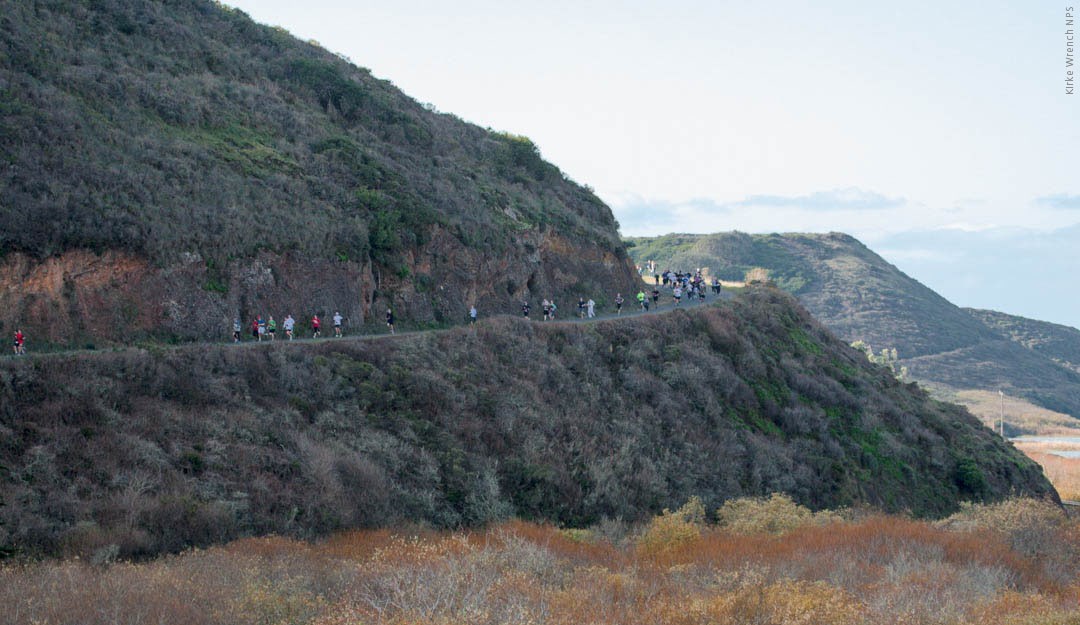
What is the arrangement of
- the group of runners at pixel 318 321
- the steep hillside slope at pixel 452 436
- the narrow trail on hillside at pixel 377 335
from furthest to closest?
the group of runners at pixel 318 321 → the narrow trail on hillside at pixel 377 335 → the steep hillside slope at pixel 452 436

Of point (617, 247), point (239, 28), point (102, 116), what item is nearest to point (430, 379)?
point (102, 116)

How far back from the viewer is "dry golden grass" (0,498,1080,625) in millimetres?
9836

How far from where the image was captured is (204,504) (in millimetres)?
14445

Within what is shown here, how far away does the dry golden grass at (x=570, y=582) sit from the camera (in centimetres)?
984

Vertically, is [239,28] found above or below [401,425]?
above

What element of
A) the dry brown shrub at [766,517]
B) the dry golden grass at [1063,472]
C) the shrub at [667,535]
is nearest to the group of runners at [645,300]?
the dry brown shrub at [766,517]

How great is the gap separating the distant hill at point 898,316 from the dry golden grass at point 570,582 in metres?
95.1

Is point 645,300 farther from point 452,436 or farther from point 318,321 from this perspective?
point 452,436

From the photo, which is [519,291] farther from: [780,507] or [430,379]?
[780,507]

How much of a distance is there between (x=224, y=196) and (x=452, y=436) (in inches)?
432

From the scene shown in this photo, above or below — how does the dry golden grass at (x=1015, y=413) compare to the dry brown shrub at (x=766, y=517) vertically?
below

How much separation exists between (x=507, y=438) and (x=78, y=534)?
10410 millimetres

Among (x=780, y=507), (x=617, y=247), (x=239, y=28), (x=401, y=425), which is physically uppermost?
(x=239, y=28)

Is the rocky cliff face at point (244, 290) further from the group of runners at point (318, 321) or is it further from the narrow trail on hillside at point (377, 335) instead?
the narrow trail on hillside at point (377, 335)
